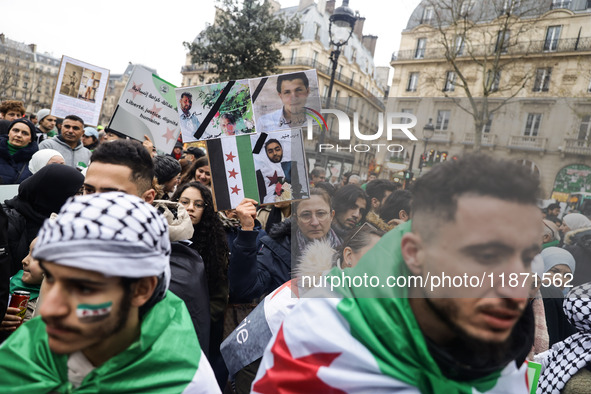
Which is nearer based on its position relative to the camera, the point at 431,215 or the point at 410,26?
the point at 431,215

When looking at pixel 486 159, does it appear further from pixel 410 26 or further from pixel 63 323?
pixel 410 26

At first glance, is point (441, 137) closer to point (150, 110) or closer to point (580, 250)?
point (580, 250)

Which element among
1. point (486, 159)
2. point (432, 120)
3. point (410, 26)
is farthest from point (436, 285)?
point (410, 26)

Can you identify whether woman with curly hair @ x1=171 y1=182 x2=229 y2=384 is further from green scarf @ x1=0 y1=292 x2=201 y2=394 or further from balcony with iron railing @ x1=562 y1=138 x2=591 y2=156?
balcony with iron railing @ x1=562 y1=138 x2=591 y2=156

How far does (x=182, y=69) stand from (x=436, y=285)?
56948mm

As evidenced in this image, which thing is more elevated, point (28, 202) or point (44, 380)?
point (28, 202)

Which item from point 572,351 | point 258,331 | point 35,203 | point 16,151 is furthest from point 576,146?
point 16,151

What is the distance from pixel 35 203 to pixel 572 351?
299cm

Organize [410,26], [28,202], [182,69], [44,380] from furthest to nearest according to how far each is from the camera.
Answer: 1. [182,69]
2. [410,26]
3. [28,202]
4. [44,380]

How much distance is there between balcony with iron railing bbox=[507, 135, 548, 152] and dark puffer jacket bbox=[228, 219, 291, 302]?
1700 mm

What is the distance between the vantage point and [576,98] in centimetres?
109

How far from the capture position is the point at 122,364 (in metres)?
1.28

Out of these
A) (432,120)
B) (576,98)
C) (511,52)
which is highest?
(511,52)

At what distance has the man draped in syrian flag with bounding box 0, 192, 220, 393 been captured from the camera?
1.12 meters
